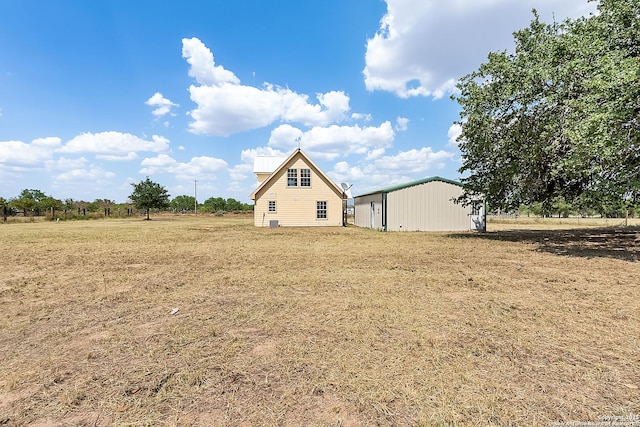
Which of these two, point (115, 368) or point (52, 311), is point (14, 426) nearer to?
point (115, 368)

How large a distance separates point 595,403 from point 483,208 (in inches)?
880

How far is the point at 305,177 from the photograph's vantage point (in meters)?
27.5

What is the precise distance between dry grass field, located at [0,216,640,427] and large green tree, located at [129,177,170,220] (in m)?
37.2

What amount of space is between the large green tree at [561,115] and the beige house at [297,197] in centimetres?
1225

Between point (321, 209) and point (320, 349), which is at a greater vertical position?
point (321, 209)

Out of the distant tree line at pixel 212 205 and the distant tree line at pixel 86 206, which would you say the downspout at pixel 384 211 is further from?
the distant tree line at pixel 212 205

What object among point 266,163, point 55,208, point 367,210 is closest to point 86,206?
point 55,208

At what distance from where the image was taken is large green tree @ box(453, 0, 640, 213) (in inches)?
390

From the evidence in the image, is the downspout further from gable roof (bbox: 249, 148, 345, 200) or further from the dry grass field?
the dry grass field

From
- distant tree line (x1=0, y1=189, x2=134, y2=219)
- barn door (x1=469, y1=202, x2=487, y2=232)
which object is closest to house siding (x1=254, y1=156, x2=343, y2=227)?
barn door (x1=469, y1=202, x2=487, y2=232)

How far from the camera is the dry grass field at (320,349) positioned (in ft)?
8.48

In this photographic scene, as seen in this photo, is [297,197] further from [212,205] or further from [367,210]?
[212,205]

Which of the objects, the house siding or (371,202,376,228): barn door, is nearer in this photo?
(371,202,376,228): barn door

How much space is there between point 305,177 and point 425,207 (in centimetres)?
1020
